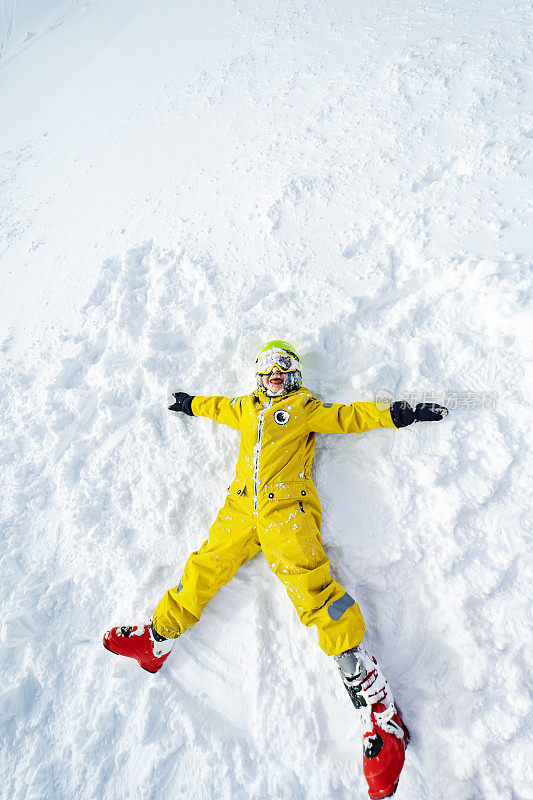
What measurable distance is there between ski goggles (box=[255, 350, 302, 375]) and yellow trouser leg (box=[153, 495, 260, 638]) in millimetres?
993

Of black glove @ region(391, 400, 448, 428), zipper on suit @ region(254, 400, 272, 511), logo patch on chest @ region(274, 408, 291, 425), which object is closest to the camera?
black glove @ region(391, 400, 448, 428)

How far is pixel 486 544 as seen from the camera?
2463 mm

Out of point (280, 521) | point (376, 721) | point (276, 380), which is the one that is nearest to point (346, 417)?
point (276, 380)

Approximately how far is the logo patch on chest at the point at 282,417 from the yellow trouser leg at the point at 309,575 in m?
0.57

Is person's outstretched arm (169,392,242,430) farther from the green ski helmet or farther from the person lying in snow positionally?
the green ski helmet

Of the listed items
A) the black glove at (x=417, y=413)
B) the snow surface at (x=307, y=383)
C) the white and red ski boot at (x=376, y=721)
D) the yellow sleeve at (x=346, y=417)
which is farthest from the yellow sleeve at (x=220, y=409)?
the white and red ski boot at (x=376, y=721)

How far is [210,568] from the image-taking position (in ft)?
8.61

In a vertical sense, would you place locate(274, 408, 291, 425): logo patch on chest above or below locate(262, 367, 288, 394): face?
below

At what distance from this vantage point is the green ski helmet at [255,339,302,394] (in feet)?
9.91

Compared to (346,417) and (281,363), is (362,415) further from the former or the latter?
(281,363)

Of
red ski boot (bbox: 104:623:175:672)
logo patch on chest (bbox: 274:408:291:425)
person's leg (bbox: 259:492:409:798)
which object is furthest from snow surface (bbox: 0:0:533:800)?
logo patch on chest (bbox: 274:408:291:425)

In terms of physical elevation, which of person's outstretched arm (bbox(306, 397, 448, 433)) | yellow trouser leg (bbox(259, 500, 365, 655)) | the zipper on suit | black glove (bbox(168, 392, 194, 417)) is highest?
black glove (bbox(168, 392, 194, 417))

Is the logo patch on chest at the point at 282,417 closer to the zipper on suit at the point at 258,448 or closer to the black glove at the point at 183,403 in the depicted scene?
the zipper on suit at the point at 258,448

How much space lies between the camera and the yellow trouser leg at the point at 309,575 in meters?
2.24
